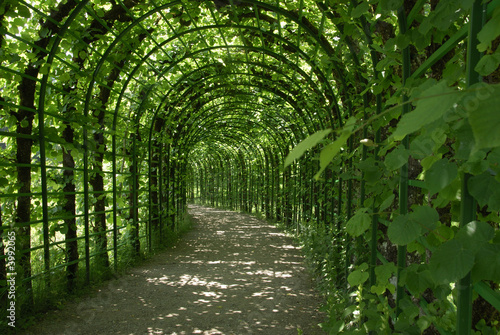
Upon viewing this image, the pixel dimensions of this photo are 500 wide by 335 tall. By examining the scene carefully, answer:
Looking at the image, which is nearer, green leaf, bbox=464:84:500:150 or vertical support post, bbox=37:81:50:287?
green leaf, bbox=464:84:500:150

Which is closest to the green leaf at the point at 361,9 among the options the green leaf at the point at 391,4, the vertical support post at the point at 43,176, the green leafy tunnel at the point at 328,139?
the green leafy tunnel at the point at 328,139

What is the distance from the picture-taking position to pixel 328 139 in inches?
148

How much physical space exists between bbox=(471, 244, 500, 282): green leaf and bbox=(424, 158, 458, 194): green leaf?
6.1 inches

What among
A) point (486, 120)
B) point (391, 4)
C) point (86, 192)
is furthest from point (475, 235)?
point (86, 192)

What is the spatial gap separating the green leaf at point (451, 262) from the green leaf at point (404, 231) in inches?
7.8

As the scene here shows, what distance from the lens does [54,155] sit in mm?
3869

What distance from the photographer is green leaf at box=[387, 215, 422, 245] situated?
99 cm

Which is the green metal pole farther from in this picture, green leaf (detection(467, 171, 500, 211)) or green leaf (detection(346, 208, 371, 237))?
green leaf (detection(346, 208, 371, 237))

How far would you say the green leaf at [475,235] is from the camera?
2.51 ft

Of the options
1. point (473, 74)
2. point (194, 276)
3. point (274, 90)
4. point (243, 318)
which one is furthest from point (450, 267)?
point (274, 90)

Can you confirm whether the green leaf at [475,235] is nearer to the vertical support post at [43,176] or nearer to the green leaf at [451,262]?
the green leaf at [451,262]

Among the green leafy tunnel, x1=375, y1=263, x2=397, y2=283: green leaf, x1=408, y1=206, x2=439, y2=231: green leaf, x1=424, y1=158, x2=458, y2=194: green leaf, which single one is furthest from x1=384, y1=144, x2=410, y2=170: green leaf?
x1=375, y1=263, x2=397, y2=283: green leaf

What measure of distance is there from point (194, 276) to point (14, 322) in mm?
2610

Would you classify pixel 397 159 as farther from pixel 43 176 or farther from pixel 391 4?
pixel 43 176
